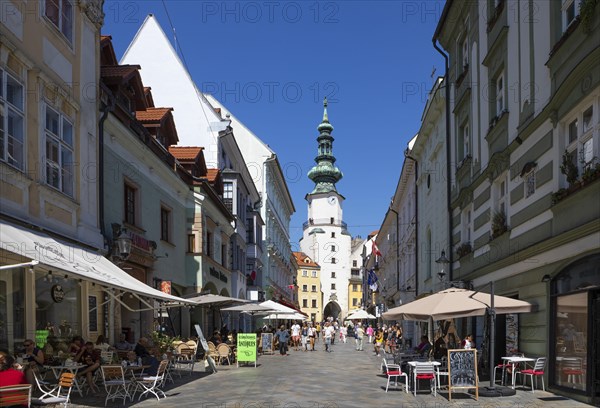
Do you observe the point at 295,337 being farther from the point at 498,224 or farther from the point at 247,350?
the point at 498,224

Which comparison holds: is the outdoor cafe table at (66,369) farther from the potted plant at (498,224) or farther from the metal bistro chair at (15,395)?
the potted plant at (498,224)

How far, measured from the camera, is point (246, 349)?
23250mm

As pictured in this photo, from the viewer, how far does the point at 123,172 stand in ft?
61.1

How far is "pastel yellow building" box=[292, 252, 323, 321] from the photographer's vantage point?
120188 mm

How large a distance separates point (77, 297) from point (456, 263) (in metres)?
14.3

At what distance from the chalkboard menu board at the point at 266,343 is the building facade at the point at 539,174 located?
45.4 feet

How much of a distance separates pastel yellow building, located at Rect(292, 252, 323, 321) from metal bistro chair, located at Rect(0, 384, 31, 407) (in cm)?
11112

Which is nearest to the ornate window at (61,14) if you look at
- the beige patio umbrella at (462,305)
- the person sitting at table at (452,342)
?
the beige patio umbrella at (462,305)

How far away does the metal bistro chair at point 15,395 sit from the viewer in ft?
29.0

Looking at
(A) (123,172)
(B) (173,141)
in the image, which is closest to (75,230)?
(A) (123,172)

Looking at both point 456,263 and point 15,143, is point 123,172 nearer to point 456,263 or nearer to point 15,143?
point 15,143

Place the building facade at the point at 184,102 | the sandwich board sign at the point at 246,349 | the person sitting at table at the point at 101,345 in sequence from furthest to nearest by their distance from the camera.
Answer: the building facade at the point at 184,102 < the sandwich board sign at the point at 246,349 < the person sitting at table at the point at 101,345

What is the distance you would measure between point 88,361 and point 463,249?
1321 cm

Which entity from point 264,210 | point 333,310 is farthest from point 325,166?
point 264,210
